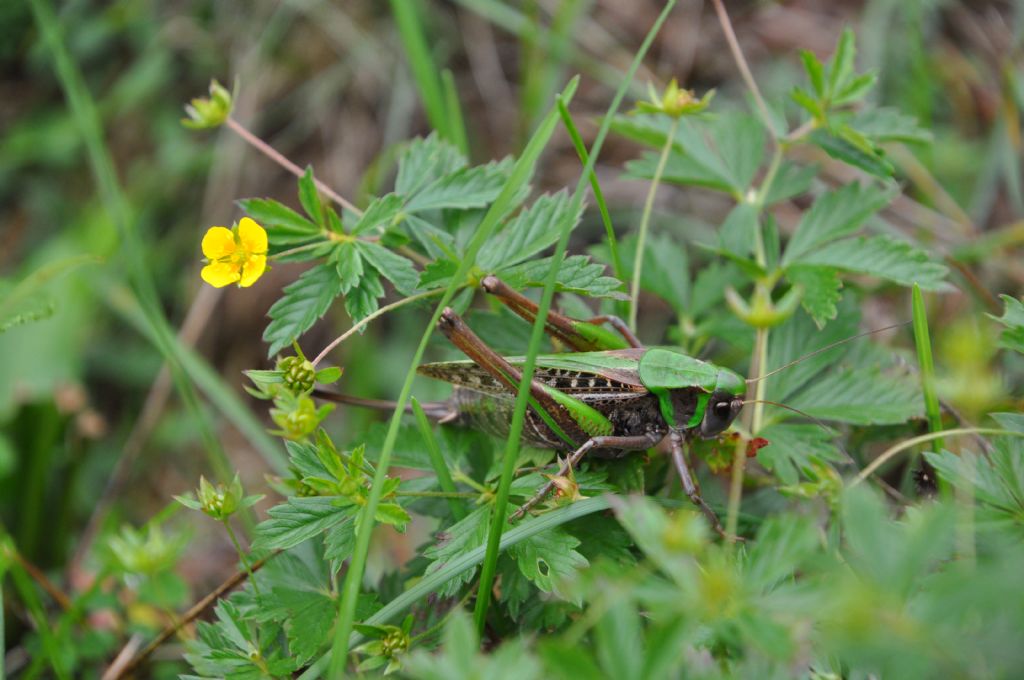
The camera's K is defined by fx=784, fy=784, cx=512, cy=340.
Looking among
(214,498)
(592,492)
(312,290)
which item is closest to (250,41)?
(312,290)

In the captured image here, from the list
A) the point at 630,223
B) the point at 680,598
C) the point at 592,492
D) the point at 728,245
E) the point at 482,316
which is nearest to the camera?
the point at 680,598

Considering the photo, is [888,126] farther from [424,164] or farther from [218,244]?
[218,244]

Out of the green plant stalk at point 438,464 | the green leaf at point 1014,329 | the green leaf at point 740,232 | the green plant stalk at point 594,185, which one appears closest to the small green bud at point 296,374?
the green plant stalk at point 438,464

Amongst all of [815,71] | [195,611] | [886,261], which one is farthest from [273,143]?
[886,261]

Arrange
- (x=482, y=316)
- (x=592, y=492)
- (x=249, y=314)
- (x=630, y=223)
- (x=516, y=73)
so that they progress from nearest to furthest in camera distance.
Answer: (x=592, y=492), (x=482, y=316), (x=630, y=223), (x=249, y=314), (x=516, y=73)

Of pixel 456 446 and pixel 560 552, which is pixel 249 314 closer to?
pixel 456 446

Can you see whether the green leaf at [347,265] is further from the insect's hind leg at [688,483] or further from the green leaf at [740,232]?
the green leaf at [740,232]

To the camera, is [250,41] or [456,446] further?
[250,41]
